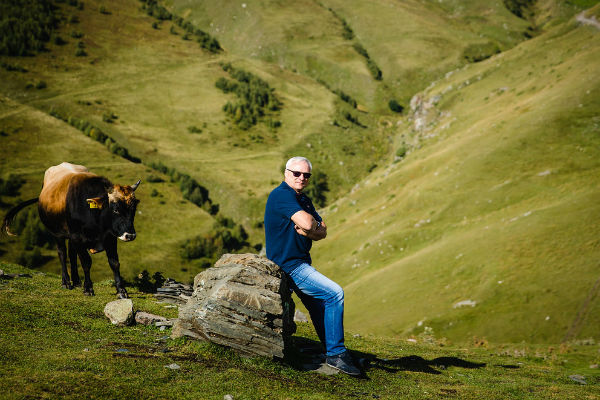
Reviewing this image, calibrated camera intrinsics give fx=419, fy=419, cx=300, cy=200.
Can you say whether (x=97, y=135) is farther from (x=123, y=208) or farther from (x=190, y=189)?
(x=123, y=208)

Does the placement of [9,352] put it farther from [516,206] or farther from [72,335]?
[516,206]

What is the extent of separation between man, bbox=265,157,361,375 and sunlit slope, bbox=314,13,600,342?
17.7 meters

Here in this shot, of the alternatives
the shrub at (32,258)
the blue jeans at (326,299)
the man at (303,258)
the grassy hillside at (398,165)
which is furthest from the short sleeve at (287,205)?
the shrub at (32,258)

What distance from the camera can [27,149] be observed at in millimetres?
107000

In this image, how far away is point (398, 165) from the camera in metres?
75.1

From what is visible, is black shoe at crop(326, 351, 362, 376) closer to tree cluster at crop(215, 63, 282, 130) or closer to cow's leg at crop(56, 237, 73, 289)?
cow's leg at crop(56, 237, 73, 289)

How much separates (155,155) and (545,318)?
127 metres

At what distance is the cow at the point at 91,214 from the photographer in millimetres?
15039

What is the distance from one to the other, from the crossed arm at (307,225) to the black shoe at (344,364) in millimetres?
3206

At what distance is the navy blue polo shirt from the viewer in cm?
1032

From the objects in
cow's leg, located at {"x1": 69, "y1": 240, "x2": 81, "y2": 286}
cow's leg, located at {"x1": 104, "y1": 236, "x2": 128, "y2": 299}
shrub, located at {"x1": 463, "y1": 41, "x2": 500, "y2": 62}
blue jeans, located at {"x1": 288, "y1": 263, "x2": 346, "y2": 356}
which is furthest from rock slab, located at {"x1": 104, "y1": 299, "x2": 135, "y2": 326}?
shrub, located at {"x1": 463, "y1": 41, "x2": 500, "y2": 62}

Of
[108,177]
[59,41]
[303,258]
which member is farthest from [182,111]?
[303,258]

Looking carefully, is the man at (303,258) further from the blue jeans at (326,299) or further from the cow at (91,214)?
the cow at (91,214)

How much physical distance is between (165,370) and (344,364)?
173 inches
